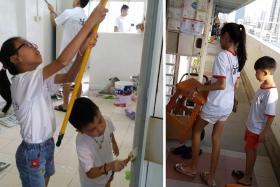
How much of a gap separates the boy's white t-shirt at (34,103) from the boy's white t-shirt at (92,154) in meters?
0.17

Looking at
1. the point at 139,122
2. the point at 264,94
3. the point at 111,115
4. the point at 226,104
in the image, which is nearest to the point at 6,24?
the point at 111,115

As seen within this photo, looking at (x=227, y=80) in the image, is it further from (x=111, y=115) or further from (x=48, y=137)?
(x=111, y=115)

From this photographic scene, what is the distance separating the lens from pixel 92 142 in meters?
1.31

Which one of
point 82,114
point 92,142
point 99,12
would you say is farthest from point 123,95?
point 99,12

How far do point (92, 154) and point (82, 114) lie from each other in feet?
0.72

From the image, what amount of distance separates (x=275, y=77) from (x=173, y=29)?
153 centimetres

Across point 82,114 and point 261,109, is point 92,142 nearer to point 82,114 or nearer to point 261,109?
point 82,114

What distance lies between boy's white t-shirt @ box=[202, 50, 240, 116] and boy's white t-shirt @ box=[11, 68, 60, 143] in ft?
3.74

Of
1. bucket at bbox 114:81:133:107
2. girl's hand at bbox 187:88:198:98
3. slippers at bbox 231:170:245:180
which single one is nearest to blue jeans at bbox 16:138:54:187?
girl's hand at bbox 187:88:198:98

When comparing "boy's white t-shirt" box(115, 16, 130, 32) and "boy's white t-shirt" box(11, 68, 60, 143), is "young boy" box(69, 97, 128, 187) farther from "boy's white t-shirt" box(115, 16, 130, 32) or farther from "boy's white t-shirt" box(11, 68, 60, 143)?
"boy's white t-shirt" box(115, 16, 130, 32)

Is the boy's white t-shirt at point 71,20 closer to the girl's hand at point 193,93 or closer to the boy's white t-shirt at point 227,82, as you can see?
the girl's hand at point 193,93

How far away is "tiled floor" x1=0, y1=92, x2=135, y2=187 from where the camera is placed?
2.05 meters

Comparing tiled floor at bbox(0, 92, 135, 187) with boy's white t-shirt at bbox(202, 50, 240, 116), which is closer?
boy's white t-shirt at bbox(202, 50, 240, 116)

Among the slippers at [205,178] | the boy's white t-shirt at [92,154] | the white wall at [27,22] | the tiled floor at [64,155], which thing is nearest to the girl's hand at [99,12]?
the boy's white t-shirt at [92,154]
